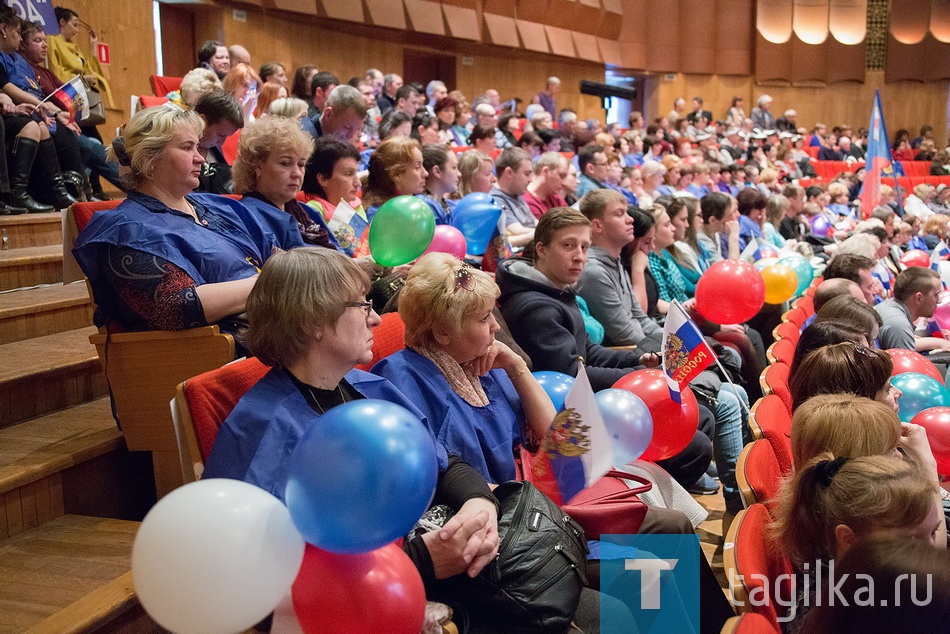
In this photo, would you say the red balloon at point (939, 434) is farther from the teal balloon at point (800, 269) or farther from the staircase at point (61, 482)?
the teal balloon at point (800, 269)

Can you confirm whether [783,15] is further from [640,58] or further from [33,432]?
[33,432]

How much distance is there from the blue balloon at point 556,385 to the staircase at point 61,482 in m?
1.05

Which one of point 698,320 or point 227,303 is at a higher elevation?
point 227,303

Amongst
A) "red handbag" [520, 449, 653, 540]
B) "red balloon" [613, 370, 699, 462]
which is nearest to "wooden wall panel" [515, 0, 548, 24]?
"red balloon" [613, 370, 699, 462]

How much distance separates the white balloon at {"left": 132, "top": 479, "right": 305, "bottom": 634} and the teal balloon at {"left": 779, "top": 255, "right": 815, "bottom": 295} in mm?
3977

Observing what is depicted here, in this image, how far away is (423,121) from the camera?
654 cm

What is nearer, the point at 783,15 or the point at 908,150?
the point at 908,150

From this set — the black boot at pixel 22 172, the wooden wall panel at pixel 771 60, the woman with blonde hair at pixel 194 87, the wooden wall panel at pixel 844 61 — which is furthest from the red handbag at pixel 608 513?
the wooden wall panel at pixel 844 61

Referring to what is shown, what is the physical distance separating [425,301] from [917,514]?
3.31 feet

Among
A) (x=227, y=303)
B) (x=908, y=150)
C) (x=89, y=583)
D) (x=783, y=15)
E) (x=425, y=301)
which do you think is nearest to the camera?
(x=89, y=583)

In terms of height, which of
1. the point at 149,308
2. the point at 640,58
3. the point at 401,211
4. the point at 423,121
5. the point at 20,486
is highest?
the point at 640,58

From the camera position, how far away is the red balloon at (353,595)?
1088mm

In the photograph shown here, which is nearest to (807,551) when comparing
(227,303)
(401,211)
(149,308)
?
(227,303)

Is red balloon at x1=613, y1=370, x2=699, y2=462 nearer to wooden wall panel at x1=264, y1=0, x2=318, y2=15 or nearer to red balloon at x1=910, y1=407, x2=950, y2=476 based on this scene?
red balloon at x1=910, y1=407, x2=950, y2=476
